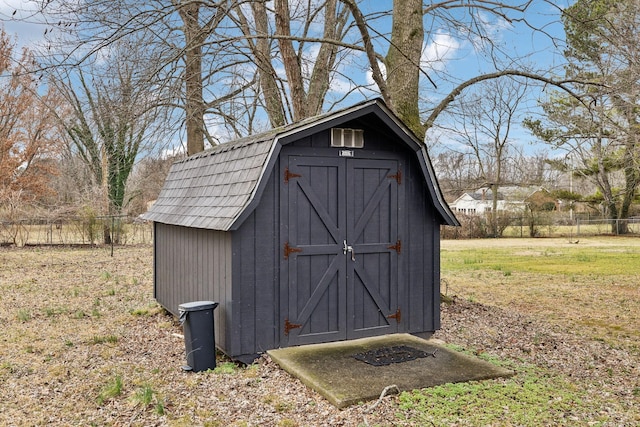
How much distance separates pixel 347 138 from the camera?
20.6 feet

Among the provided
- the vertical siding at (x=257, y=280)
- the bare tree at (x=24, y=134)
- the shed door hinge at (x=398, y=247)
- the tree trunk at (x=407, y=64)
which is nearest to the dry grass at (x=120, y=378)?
the vertical siding at (x=257, y=280)

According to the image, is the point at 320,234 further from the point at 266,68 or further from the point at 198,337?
the point at 266,68

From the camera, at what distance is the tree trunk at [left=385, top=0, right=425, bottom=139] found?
8.86m

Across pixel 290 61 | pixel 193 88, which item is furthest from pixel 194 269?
pixel 193 88

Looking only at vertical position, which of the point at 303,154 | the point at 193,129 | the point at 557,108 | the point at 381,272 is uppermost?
the point at 557,108

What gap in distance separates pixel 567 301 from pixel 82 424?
947 centimetres

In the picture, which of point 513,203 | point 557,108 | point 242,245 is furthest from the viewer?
point 513,203

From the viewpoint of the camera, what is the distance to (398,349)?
587 centimetres

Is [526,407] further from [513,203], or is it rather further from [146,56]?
[513,203]

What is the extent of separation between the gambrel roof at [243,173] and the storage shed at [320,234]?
0.02 meters

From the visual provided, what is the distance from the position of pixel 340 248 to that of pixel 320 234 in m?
0.30

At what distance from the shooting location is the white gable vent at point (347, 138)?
6203 millimetres

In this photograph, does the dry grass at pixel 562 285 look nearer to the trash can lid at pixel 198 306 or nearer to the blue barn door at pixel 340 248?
the blue barn door at pixel 340 248

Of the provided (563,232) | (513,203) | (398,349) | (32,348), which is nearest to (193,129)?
(32,348)
